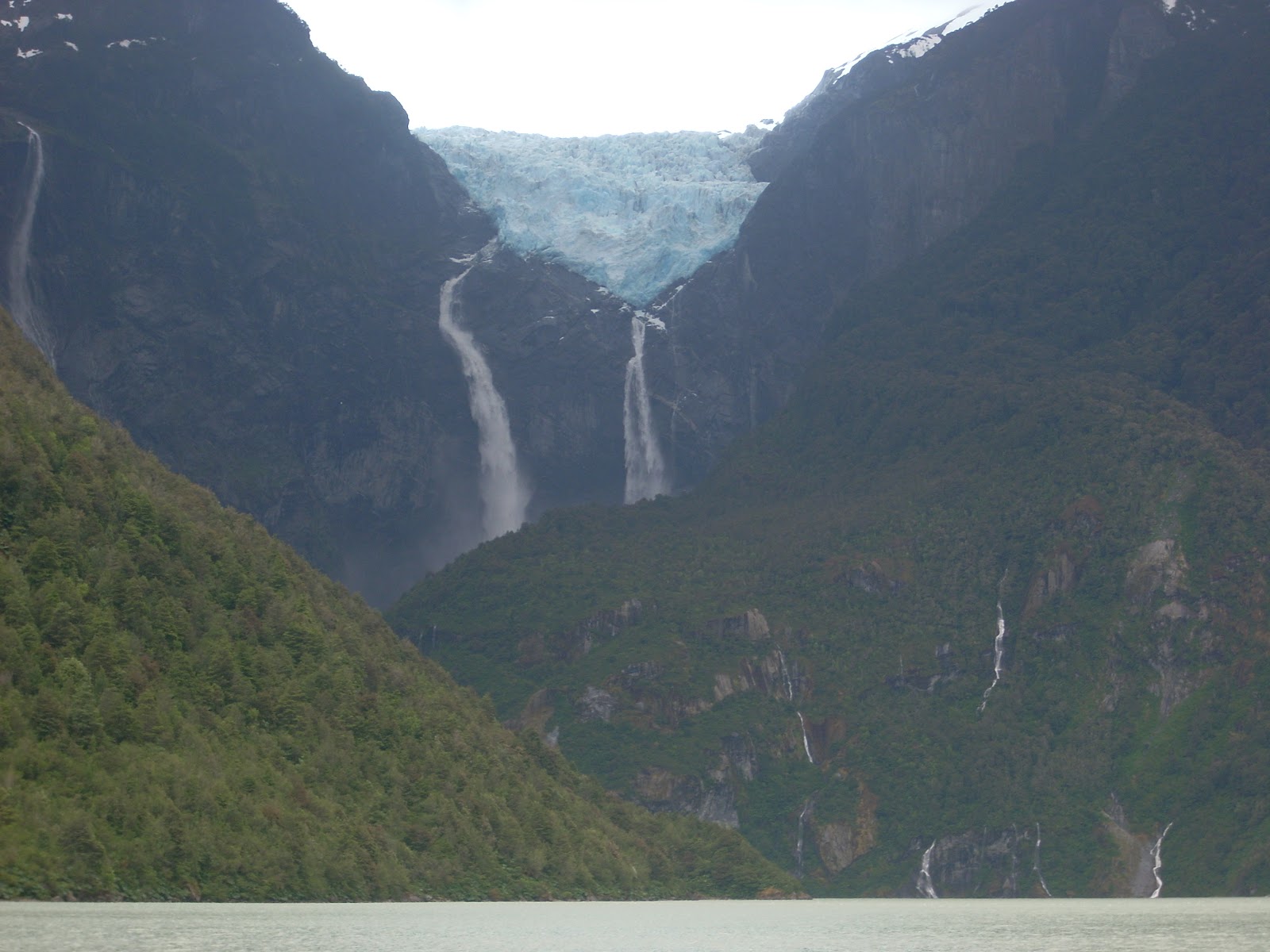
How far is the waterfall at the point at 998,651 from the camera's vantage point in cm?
18450

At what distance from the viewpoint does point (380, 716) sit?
389 ft

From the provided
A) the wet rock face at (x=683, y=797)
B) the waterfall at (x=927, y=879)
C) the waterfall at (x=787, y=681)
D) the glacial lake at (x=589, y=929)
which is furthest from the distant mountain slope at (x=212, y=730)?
the waterfall at (x=787, y=681)

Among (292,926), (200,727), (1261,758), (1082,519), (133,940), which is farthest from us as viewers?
(1082,519)

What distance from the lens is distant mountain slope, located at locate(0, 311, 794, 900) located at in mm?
87250

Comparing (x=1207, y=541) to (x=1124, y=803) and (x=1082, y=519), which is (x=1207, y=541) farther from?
(x=1124, y=803)

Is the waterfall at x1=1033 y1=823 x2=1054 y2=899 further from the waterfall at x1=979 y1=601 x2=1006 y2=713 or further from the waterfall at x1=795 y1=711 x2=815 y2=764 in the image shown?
the waterfall at x1=795 y1=711 x2=815 y2=764

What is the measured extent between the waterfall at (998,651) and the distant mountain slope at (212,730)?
5341 cm

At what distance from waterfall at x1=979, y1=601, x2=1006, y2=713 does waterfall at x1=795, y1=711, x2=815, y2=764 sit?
55.0 ft

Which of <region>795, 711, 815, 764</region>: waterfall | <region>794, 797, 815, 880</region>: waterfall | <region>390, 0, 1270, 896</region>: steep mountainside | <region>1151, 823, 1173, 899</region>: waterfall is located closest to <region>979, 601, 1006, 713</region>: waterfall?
<region>390, 0, 1270, 896</region>: steep mountainside

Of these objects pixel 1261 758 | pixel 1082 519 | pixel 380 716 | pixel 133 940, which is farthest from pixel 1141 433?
pixel 133 940

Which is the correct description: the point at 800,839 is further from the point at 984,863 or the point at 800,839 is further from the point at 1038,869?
the point at 1038,869

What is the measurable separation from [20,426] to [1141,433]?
414 feet

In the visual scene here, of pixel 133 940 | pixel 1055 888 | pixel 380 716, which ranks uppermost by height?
pixel 133 940

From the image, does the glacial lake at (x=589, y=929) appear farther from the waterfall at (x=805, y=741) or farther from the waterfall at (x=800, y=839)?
the waterfall at (x=805, y=741)
